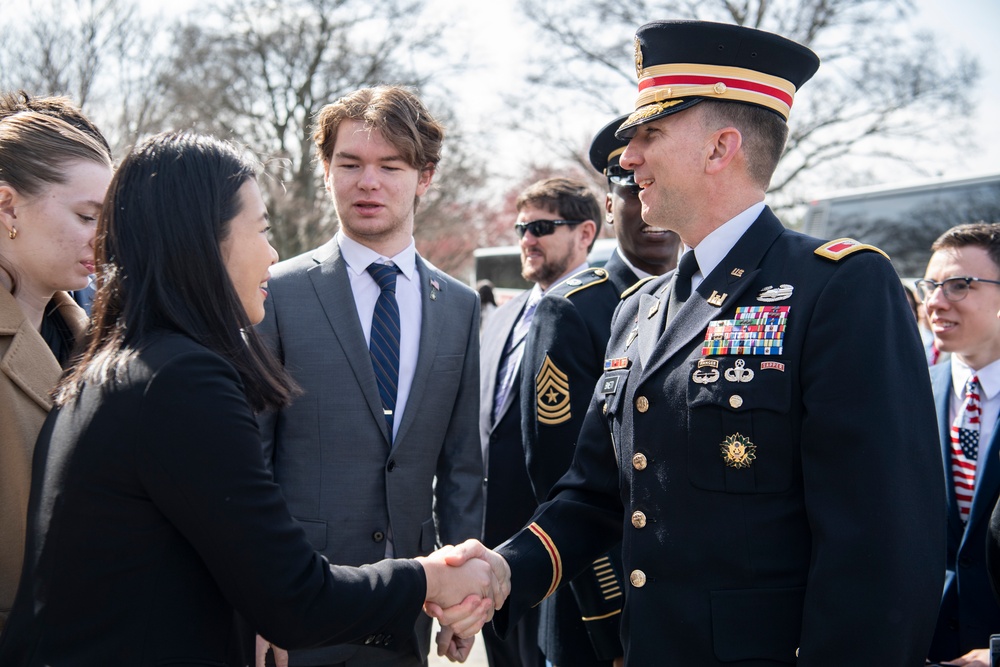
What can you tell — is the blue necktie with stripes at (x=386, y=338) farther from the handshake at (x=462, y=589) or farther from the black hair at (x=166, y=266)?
the black hair at (x=166, y=266)

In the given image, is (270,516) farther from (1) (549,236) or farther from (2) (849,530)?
(1) (549,236)

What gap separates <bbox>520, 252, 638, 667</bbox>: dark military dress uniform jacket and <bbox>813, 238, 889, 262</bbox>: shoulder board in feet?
3.92

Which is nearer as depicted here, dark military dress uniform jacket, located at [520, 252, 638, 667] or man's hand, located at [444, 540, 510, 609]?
man's hand, located at [444, 540, 510, 609]

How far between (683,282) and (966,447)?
1.50 meters

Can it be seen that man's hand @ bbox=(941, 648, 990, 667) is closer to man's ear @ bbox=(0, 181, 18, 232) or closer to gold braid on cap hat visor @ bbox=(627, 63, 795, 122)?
gold braid on cap hat visor @ bbox=(627, 63, 795, 122)

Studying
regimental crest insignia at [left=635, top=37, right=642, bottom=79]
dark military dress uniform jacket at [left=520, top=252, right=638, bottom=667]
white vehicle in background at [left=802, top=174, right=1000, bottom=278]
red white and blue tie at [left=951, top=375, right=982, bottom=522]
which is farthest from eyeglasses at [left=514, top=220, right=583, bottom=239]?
white vehicle in background at [left=802, top=174, right=1000, bottom=278]

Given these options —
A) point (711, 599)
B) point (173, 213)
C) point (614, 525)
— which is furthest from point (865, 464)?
point (173, 213)

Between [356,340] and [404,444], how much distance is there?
0.37 m

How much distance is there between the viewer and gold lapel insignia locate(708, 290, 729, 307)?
2.09 metres

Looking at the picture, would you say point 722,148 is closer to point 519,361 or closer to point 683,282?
point 683,282

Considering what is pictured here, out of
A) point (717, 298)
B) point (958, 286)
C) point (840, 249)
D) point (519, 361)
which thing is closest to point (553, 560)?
point (717, 298)

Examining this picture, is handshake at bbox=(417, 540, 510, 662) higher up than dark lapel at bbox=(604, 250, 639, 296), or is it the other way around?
dark lapel at bbox=(604, 250, 639, 296)

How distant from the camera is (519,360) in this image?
384cm

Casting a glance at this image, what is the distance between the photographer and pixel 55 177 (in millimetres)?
2379
